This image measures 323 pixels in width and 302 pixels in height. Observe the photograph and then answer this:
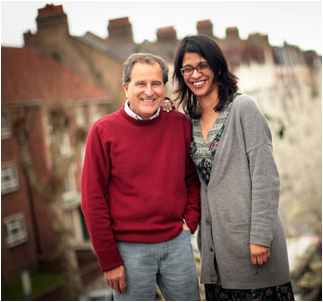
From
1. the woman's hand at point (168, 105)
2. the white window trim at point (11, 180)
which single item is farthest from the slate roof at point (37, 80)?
the woman's hand at point (168, 105)

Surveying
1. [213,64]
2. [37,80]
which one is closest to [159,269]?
[213,64]

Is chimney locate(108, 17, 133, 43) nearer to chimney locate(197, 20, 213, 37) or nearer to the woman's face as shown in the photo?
chimney locate(197, 20, 213, 37)

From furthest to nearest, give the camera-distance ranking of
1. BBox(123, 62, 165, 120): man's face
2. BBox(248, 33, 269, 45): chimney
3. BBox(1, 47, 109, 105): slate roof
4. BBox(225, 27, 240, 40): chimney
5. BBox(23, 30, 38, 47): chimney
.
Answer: BBox(248, 33, 269, 45): chimney, BBox(23, 30, 38, 47): chimney, BBox(225, 27, 240, 40): chimney, BBox(1, 47, 109, 105): slate roof, BBox(123, 62, 165, 120): man's face

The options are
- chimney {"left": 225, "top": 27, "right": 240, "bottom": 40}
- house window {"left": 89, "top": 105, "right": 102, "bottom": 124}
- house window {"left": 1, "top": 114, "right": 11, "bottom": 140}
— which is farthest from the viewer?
house window {"left": 89, "top": 105, "right": 102, "bottom": 124}

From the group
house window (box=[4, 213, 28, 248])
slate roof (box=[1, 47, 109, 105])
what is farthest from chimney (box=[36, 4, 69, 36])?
house window (box=[4, 213, 28, 248])

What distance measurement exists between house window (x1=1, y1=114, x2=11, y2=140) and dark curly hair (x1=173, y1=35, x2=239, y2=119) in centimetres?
1201

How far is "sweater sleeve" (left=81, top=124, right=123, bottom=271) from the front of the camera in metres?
1.72

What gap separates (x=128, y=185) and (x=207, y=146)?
45cm

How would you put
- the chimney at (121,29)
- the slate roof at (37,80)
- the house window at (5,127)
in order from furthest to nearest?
the chimney at (121,29) → the slate roof at (37,80) → the house window at (5,127)

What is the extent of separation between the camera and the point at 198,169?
1.88 meters

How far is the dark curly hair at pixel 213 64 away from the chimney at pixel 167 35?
509 inches

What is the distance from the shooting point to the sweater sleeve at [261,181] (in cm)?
168

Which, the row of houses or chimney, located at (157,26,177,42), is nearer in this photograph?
the row of houses

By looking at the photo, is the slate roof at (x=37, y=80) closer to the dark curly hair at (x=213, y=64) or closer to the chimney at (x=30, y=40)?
the chimney at (x=30, y=40)
